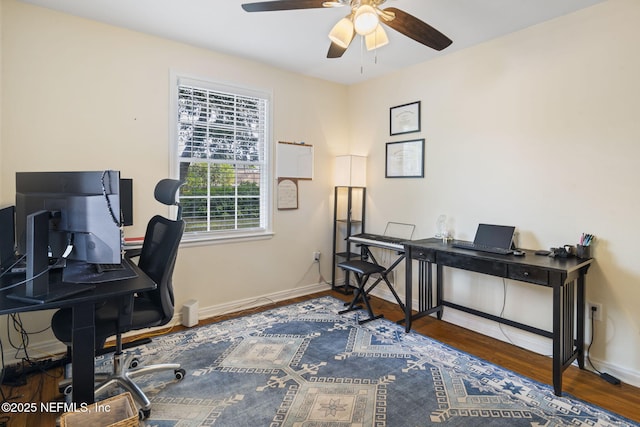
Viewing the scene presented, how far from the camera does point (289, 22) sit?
270 centimetres

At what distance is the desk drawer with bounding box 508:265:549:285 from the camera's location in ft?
7.32

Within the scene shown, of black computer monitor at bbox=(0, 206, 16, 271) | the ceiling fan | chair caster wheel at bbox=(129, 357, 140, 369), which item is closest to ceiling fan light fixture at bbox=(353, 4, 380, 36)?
the ceiling fan

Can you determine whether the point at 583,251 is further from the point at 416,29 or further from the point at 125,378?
the point at 125,378

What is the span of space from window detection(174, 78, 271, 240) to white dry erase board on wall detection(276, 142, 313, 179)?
158 mm

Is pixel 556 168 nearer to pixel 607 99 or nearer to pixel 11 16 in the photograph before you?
pixel 607 99

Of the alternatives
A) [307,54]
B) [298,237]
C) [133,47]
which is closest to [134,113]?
[133,47]

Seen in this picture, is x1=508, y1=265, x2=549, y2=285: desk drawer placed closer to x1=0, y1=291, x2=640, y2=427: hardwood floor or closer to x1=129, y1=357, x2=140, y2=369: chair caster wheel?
Result: x1=0, y1=291, x2=640, y2=427: hardwood floor

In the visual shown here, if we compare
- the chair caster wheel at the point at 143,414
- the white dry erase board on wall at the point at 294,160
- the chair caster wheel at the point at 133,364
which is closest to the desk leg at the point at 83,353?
the chair caster wheel at the point at 143,414

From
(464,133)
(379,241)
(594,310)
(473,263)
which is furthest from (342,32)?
(594,310)

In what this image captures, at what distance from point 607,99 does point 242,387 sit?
313cm

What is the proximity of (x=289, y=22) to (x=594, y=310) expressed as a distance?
3123mm

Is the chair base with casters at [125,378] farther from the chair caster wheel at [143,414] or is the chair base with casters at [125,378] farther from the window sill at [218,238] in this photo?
the window sill at [218,238]

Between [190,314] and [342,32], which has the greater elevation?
[342,32]

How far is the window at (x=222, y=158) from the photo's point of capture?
10.5 feet
